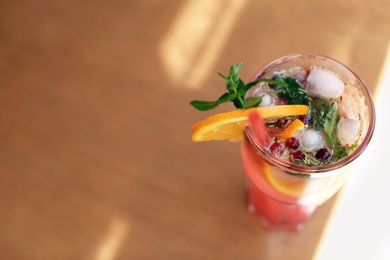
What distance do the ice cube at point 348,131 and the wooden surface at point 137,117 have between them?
7.8 inches

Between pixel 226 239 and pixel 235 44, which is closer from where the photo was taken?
pixel 226 239

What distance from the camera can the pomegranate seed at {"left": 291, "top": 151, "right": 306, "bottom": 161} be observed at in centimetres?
77

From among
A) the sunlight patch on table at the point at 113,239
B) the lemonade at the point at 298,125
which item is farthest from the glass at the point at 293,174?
the sunlight patch on table at the point at 113,239

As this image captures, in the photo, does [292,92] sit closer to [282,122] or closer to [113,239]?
[282,122]

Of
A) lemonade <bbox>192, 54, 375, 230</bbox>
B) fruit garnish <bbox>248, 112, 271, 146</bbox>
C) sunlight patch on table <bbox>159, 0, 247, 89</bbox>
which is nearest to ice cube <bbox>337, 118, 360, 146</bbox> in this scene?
lemonade <bbox>192, 54, 375, 230</bbox>

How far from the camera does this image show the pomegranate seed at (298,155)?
77cm

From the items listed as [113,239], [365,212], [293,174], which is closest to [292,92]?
[293,174]

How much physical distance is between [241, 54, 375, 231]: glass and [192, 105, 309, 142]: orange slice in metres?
0.02

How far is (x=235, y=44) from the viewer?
1.05 m

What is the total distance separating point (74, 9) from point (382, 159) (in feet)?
2.16

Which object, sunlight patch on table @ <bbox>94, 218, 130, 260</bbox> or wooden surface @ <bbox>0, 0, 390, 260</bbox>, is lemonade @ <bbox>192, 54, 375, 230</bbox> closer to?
wooden surface @ <bbox>0, 0, 390, 260</bbox>

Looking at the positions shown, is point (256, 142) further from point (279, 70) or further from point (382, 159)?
point (382, 159)

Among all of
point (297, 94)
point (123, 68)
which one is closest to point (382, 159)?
point (297, 94)

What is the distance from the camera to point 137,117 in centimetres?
102
